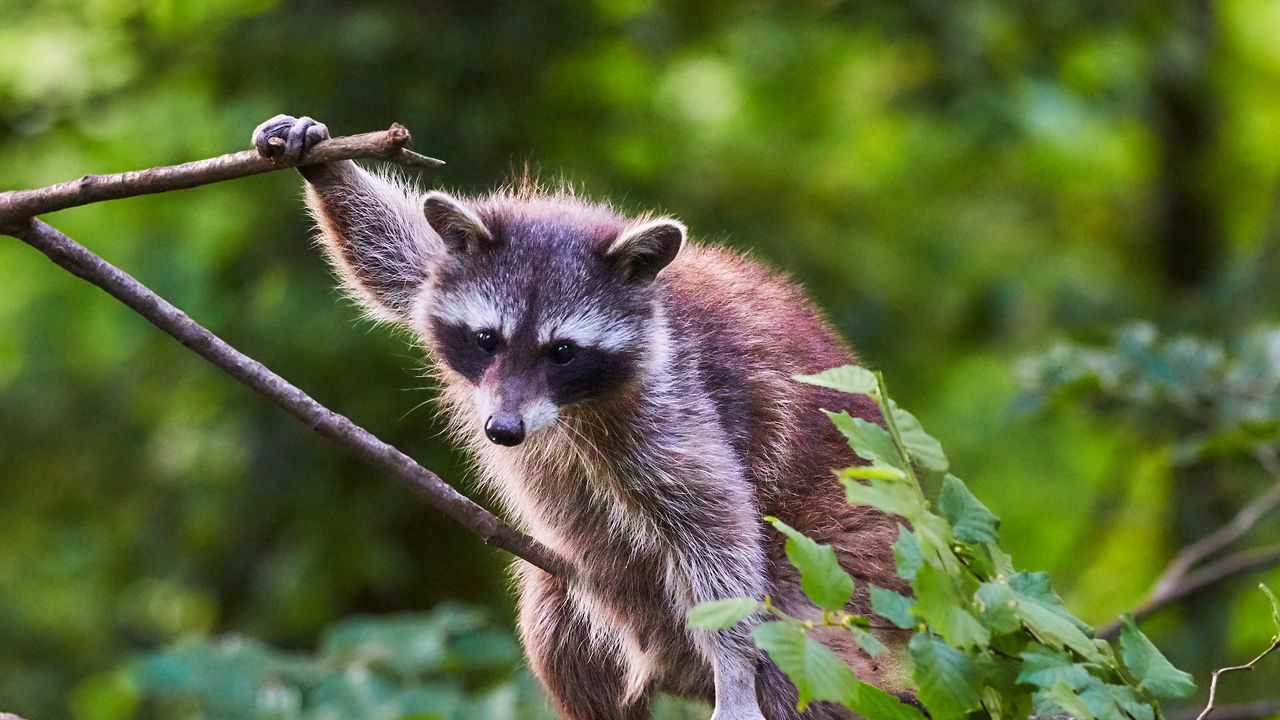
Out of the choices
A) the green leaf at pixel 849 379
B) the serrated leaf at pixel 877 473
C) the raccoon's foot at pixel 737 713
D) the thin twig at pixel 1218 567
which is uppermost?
the green leaf at pixel 849 379

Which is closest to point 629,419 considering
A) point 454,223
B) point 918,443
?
point 454,223

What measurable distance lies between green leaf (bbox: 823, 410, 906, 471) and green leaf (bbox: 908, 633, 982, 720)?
0.30 m

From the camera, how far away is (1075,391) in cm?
486

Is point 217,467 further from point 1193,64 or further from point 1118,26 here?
point 1193,64

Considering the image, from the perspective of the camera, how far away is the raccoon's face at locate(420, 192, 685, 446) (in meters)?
3.84

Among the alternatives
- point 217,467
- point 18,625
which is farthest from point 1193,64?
point 18,625

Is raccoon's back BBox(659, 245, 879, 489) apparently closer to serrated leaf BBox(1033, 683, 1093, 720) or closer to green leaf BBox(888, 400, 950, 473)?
green leaf BBox(888, 400, 950, 473)

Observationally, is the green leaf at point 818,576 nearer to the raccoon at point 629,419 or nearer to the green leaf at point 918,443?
the green leaf at point 918,443

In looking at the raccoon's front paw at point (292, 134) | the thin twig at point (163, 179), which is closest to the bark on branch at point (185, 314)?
the thin twig at point (163, 179)

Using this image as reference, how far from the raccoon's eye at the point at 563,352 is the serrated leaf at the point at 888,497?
174cm

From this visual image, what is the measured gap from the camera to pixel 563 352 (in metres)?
3.89

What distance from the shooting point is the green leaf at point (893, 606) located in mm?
2279

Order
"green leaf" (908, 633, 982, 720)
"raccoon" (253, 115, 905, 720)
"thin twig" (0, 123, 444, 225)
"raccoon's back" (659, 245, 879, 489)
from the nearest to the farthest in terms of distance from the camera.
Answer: "green leaf" (908, 633, 982, 720), "thin twig" (0, 123, 444, 225), "raccoon" (253, 115, 905, 720), "raccoon's back" (659, 245, 879, 489)

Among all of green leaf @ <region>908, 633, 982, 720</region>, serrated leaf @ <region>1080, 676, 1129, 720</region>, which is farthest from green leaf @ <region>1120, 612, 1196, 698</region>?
green leaf @ <region>908, 633, 982, 720</region>
